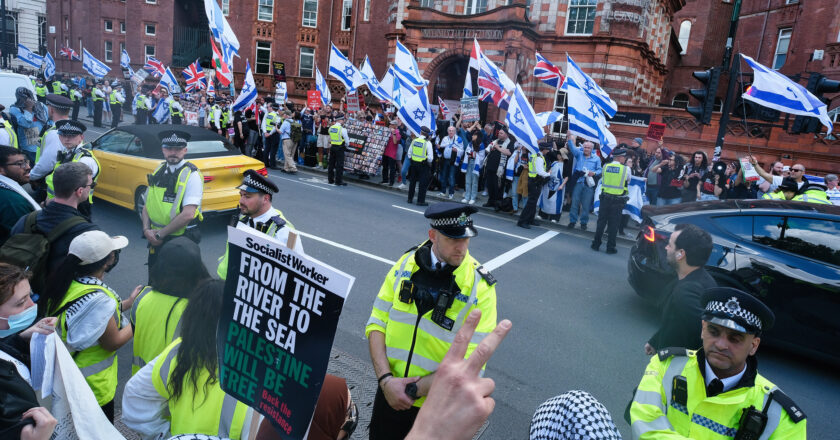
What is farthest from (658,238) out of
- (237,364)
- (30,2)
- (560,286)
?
(30,2)

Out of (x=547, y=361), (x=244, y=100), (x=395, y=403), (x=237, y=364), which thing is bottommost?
(x=547, y=361)

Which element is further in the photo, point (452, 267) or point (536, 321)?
point (536, 321)

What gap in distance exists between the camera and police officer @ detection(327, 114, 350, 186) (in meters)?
14.3

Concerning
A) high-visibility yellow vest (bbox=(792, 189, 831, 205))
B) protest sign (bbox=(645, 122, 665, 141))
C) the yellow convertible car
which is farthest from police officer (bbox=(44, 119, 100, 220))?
protest sign (bbox=(645, 122, 665, 141))

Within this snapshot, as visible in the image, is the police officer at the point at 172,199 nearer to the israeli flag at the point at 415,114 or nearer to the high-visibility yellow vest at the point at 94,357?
the high-visibility yellow vest at the point at 94,357

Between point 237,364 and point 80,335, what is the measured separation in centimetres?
123

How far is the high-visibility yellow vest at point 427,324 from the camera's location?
2.81m

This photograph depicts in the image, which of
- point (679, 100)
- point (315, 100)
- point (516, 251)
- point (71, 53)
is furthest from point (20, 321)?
point (679, 100)

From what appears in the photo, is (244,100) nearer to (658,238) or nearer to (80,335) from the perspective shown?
(658,238)

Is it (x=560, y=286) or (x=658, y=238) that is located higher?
(x=658, y=238)

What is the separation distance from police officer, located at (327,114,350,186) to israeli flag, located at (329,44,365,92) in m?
1.72

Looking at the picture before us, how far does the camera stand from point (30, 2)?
166 feet

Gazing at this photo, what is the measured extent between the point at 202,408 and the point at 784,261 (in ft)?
18.9

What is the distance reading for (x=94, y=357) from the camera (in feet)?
9.14
